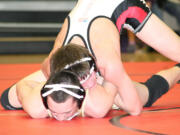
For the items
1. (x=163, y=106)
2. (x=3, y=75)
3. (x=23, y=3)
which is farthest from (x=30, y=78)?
(x=23, y=3)

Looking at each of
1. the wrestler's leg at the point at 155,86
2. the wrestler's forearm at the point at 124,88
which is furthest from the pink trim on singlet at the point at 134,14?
the wrestler's forearm at the point at 124,88

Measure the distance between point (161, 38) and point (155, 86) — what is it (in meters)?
0.31

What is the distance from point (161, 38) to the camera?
297 cm

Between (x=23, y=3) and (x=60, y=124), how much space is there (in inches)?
246

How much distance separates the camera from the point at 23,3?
8.46 meters

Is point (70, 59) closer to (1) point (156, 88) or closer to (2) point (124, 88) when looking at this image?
(2) point (124, 88)

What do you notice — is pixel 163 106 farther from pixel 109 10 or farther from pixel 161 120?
pixel 109 10

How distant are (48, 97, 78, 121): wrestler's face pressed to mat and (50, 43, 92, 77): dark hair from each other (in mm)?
145

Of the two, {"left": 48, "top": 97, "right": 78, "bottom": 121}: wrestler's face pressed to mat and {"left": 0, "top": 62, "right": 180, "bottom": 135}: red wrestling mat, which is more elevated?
{"left": 48, "top": 97, "right": 78, "bottom": 121}: wrestler's face pressed to mat

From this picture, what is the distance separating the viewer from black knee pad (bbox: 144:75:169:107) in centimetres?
297

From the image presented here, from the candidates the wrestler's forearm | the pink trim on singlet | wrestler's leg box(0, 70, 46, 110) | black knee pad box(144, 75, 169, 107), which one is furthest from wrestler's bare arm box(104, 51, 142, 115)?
wrestler's leg box(0, 70, 46, 110)

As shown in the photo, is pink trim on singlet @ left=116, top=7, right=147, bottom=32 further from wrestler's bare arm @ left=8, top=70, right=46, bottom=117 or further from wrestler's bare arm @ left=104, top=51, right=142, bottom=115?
wrestler's bare arm @ left=8, top=70, right=46, bottom=117

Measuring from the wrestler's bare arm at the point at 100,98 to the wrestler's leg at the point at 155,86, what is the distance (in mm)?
386

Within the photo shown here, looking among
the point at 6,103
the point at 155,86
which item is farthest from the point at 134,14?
the point at 6,103
